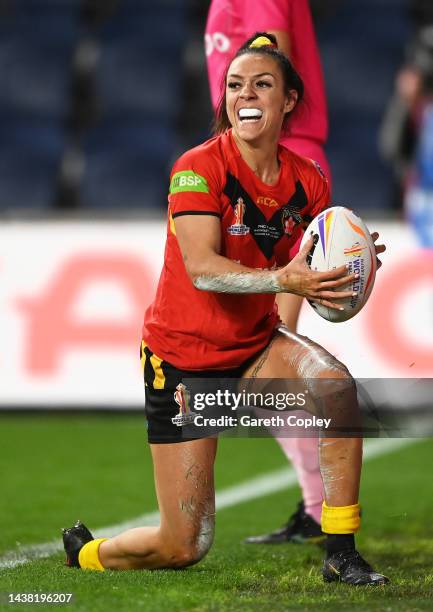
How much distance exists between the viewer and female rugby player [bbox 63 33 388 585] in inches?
152

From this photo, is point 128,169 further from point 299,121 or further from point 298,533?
point 298,533

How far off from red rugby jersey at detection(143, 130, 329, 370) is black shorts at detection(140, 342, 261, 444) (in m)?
0.02

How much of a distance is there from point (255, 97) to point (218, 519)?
7.11 feet

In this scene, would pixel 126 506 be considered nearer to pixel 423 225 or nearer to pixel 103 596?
pixel 103 596

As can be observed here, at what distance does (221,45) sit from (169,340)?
4.81ft

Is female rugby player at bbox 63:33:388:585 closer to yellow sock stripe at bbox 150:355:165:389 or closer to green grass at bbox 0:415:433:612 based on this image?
yellow sock stripe at bbox 150:355:165:389

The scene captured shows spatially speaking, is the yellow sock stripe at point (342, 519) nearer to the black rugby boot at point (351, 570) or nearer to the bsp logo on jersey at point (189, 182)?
the black rugby boot at point (351, 570)

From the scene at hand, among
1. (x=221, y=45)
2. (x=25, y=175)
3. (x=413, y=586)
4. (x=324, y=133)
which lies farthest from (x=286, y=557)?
(x=25, y=175)

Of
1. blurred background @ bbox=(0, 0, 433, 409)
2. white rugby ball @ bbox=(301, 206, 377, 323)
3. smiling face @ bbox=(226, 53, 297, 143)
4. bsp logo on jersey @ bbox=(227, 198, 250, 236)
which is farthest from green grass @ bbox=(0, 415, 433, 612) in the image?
smiling face @ bbox=(226, 53, 297, 143)

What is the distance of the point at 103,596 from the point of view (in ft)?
11.9

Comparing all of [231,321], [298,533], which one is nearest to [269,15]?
[231,321]

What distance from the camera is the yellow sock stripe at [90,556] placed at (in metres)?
4.24

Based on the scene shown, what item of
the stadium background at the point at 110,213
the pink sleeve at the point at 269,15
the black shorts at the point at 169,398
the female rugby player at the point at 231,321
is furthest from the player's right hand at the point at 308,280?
the pink sleeve at the point at 269,15

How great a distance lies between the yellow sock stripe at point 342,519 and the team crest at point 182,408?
53 cm
